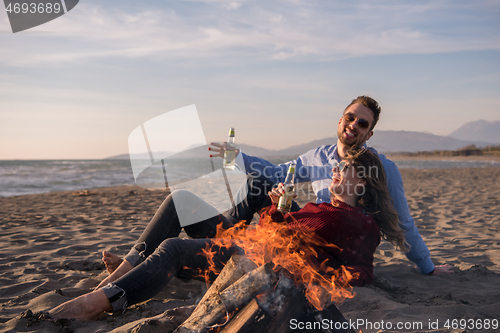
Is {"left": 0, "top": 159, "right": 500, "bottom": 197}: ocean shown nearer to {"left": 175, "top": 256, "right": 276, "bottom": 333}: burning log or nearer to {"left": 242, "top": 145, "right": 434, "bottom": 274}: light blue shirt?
{"left": 242, "top": 145, "right": 434, "bottom": 274}: light blue shirt

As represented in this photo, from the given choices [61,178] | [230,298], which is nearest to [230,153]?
[230,298]

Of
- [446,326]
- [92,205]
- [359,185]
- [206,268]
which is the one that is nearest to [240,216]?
[206,268]

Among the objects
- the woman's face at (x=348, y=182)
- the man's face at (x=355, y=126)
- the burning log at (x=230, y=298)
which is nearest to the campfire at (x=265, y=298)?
the burning log at (x=230, y=298)

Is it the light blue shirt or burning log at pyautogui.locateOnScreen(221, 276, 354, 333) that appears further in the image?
the light blue shirt

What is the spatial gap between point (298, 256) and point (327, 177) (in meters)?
1.52

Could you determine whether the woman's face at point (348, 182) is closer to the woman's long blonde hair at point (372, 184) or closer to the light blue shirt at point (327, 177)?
the woman's long blonde hair at point (372, 184)

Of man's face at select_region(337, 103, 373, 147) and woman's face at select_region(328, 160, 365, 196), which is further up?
man's face at select_region(337, 103, 373, 147)

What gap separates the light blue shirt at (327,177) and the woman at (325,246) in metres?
0.40

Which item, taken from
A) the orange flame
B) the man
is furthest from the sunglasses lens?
the orange flame

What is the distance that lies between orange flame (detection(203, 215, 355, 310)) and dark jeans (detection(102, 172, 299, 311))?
0.08 meters

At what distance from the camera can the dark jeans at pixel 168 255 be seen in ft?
7.17

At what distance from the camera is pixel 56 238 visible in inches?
185

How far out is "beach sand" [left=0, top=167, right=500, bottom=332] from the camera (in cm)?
227

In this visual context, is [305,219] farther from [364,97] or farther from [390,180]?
[364,97]
